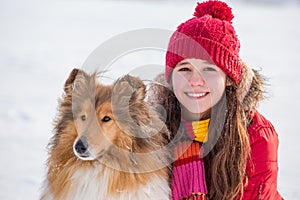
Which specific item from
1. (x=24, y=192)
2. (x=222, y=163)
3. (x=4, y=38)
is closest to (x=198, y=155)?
(x=222, y=163)

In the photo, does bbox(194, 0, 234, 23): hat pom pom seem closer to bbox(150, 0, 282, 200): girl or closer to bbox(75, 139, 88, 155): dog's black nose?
bbox(150, 0, 282, 200): girl

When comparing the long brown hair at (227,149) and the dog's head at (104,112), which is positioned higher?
the dog's head at (104,112)

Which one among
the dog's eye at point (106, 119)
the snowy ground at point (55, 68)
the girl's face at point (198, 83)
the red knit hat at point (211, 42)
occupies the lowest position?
the snowy ground at point (55, 68)

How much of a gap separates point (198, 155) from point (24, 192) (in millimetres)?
1849

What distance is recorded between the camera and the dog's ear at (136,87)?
8.29ft

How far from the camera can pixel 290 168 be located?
4832 millimetres

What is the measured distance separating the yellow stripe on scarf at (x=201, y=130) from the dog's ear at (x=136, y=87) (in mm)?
412

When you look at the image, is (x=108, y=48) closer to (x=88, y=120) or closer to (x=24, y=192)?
(x=88, y=120)

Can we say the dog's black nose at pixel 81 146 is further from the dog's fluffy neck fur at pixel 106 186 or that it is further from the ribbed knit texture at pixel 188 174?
the ribbed knit texture at pixel 188 174

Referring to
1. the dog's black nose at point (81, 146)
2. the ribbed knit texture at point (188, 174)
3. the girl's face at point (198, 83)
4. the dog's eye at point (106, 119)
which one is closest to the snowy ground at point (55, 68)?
the girl's face at point (198, 83)

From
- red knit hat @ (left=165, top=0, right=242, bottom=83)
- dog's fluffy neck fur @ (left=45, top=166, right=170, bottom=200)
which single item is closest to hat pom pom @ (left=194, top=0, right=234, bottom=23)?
red knit hat @ (left=165, top=0, right=242, bottom=83)

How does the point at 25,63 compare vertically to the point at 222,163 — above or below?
below

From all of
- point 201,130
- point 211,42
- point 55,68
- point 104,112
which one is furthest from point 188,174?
point 55,68

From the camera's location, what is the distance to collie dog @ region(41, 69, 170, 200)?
2.53 meters
